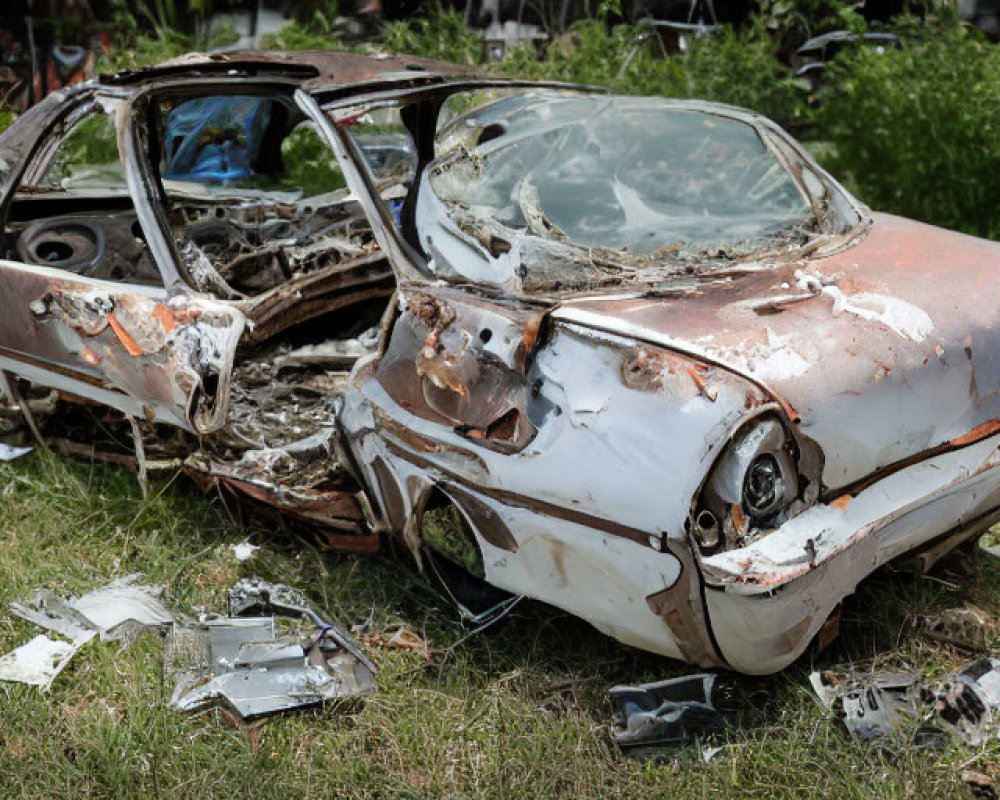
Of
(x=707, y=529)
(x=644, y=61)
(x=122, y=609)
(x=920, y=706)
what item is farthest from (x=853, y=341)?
(x=644, y=61)

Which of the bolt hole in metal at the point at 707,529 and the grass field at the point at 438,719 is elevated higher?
the bolt hole in metal at the point at 707,529

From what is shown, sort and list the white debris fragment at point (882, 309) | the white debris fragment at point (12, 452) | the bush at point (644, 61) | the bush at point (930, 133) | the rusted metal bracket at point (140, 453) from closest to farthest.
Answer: the white debris fragment at point (882, 309), the rusted metal bracket at point (140, 453), the white debris fragment at point (12, 452), the bush at point (930, 133), the bush at point (644, 61)

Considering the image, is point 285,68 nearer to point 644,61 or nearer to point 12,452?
point 12,452

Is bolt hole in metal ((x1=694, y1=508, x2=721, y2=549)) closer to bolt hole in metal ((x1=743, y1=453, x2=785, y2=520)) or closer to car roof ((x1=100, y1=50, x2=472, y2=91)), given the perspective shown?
bolt hole in metal ((x1=743, y1=453, x2=785, y2=520))

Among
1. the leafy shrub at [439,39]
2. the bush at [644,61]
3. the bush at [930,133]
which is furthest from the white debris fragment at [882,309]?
the leafy shrub at [439,39]

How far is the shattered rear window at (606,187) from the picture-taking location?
3393 mm

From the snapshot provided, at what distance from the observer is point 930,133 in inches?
260

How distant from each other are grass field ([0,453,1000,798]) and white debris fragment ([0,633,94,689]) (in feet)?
0.11

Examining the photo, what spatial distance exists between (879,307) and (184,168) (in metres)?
3.34

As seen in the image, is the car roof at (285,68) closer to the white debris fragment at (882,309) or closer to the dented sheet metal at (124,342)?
the dented sheet metal at (124,342)

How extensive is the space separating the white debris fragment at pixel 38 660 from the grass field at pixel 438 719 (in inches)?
1.3

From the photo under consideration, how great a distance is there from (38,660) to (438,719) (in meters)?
1.19

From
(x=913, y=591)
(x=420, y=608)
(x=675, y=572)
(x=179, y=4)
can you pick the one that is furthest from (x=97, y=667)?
(x=179, y=4)

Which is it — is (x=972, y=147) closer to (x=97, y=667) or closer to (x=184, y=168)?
(x=184, y=168)
